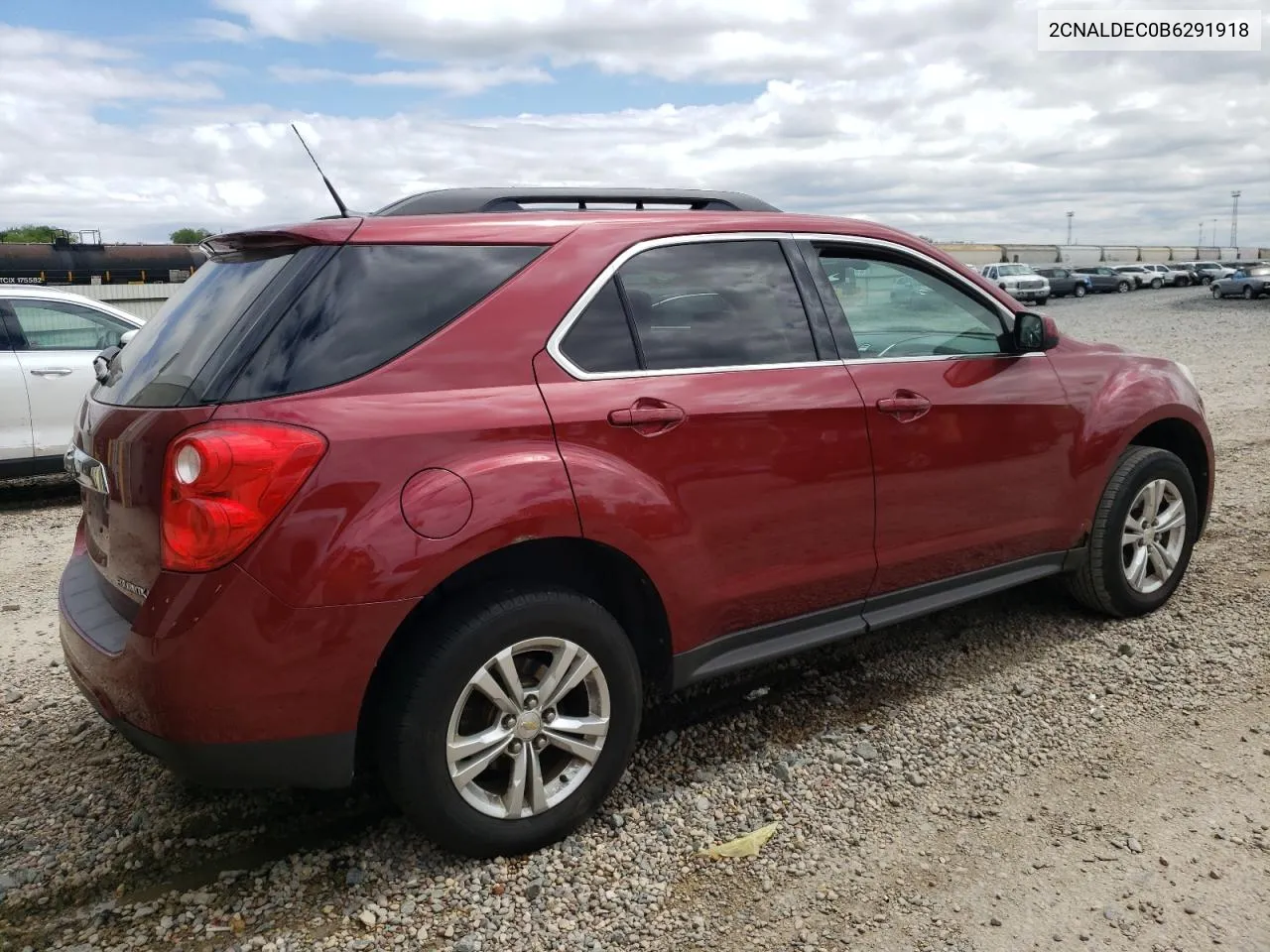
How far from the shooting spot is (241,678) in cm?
248

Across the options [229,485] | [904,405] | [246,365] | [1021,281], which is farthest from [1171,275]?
[229,485]

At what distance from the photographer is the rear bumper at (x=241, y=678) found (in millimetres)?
2461

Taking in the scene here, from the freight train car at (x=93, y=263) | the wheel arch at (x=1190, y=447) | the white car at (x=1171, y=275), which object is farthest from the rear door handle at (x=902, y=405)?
the white car at (x=1171, y=275)

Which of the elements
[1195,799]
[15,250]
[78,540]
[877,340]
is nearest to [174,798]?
[78,540]

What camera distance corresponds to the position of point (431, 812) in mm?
2715

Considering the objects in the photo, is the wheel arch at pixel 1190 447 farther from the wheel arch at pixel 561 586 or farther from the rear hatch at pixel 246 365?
the rear hatch at pixel 246 365

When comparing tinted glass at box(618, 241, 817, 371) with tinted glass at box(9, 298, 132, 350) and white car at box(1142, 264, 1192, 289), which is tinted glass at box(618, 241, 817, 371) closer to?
tinted glass at box(9, 298, 132, 350)

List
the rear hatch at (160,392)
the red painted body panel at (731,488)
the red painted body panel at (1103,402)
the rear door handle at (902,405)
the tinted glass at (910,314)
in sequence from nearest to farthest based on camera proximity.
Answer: the rear hatch at (160,392), the red painted body panel at (731,488), the rear door handle at (902,405), the tinted glass at (910,314), the red painted body panel at (1103,402)

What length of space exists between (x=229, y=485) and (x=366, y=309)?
1.90ft

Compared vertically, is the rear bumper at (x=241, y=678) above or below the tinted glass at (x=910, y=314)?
below

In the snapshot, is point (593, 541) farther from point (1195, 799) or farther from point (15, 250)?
point (15, 250)

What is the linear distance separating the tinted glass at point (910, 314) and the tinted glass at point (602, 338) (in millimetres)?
911

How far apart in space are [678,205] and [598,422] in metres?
1.07

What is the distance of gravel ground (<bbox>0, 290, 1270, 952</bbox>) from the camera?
2650mm
